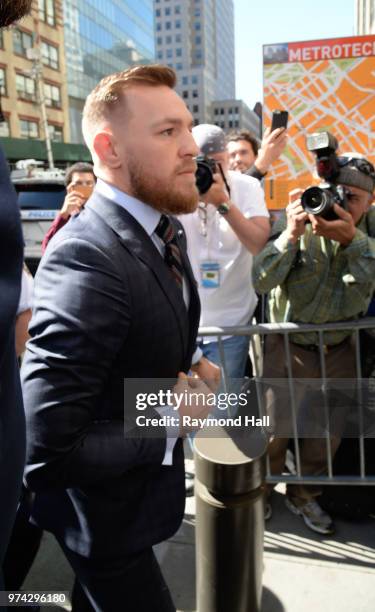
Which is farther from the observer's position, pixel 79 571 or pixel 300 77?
pixel 300 77

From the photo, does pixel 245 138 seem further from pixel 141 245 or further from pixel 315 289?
pixel 141 245

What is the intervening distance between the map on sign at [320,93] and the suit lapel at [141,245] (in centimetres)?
269

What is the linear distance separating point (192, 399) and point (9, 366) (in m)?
0.71

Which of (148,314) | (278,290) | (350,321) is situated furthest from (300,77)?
(148,314)

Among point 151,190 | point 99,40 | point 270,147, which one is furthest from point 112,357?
point 99,40

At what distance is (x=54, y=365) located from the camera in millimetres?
1146

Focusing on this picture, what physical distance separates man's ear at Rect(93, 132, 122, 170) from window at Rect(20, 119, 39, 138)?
110 feet

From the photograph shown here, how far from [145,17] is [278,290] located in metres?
76.1

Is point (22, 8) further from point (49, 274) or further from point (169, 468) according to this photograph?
point (169, 468)

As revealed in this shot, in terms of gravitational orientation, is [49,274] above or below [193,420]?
above

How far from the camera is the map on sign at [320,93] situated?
11.7 feet

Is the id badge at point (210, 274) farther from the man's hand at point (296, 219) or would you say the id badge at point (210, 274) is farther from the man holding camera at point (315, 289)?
the man's hand at point (296, 219)

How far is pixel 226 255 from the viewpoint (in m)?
2.69

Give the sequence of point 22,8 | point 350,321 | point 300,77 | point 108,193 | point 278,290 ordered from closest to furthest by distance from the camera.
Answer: point 22,8, point 108,193, point 350,321, point 278,290, point 300,77
